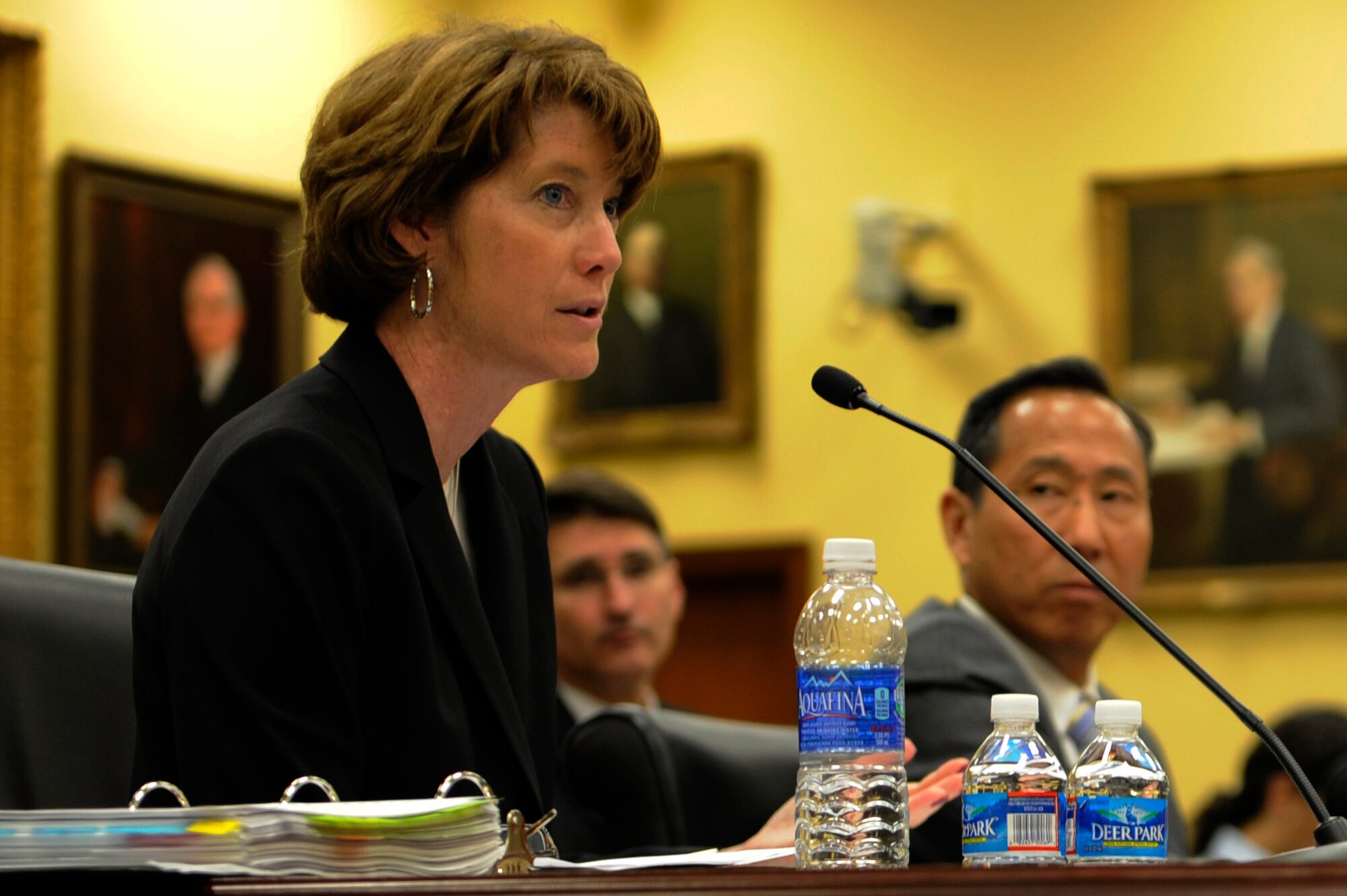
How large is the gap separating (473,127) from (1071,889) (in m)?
1.23

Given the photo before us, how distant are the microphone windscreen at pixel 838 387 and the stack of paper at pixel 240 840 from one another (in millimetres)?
841

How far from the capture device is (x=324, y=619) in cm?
188

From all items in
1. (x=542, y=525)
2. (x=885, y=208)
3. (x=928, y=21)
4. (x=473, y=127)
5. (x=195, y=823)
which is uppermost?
(x=928, y=21)

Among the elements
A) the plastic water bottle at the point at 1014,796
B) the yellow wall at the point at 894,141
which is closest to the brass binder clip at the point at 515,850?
the plastic water bottle at the point at 1014,796

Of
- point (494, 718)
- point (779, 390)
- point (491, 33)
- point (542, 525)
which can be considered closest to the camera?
point (494, 718)

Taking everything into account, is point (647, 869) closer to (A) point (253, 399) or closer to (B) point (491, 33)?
(B) point (491, 33)

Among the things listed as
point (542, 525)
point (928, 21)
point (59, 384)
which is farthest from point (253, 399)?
point (542, 525)

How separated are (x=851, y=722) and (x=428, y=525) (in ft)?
2.00

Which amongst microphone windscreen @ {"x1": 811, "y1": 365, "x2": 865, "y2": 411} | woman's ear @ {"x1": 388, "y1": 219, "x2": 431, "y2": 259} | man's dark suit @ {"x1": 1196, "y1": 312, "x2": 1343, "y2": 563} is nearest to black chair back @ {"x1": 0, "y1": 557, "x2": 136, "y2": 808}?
woman's ear @ {"x1": 388, "y1": 219, "x2": 431, "y2": 259}

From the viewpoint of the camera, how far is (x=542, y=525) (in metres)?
2.52

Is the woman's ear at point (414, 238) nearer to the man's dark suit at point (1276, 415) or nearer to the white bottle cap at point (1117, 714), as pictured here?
the white bottle cap at point (1117, 714)

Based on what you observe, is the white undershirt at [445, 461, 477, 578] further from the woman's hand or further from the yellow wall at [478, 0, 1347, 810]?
the yellow wall at [478, 0, 1347, 810]

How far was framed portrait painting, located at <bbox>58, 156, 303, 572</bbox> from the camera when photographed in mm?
7117

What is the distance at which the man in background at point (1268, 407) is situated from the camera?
7504mm
